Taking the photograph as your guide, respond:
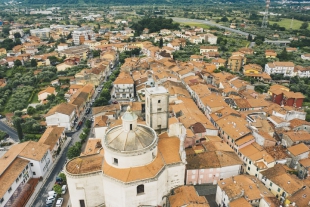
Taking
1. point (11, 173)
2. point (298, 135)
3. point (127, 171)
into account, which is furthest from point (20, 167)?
point (298, 135)

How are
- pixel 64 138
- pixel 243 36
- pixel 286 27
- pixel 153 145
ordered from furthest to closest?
pixel 286 27, pixel 243 36, pixel 64 138, pixel 153 145

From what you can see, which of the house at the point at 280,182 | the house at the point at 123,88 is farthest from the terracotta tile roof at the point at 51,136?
the house at the point at 280,182

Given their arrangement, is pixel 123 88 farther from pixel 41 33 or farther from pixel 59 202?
pixel 41 33

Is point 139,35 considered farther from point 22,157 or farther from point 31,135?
point 22,157

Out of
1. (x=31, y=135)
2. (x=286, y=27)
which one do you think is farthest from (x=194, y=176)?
(x=286, y=27)

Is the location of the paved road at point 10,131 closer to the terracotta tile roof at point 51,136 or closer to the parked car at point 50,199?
the terracotta tile roof at point 51,136

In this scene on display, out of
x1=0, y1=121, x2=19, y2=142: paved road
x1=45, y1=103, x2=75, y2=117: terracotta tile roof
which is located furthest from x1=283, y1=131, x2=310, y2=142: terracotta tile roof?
x1=0, y1=121, x2=19, y2=142: paved road

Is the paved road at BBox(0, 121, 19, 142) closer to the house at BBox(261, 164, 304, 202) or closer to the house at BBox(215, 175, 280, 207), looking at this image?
the house at BBox(215, 175, 280, 207)
